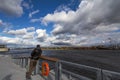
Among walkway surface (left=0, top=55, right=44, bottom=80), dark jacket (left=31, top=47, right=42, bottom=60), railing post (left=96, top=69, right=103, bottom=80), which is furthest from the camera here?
walkway surface (left=0, top=55, right=44, bottom=80)

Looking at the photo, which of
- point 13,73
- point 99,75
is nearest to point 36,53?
point 13,73

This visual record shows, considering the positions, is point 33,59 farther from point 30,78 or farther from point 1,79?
point 1,79

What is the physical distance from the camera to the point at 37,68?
9492mm

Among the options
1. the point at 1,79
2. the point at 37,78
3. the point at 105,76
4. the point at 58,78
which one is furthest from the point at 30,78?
the point at 105,76

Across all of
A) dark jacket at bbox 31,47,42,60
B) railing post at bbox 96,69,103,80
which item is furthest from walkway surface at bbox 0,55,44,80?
railing post at bbox 96,69,103,80

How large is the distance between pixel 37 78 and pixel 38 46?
1668 millimetres

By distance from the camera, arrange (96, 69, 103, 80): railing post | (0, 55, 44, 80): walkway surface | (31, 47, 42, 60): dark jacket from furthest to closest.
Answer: (0, 55, 44, 80): walkway surface < (31, 47, 42, 60): dark jacket < (96, 69, 103, 80): railing post

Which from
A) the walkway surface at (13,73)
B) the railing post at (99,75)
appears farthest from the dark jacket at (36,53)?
the railing post at (99,75)

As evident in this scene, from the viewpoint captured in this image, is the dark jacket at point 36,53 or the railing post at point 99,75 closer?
the railing post at point 99,75

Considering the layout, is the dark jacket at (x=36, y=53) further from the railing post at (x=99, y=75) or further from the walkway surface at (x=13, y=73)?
the railing post at (x=99, y=75)

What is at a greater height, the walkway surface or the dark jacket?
the dark jacket

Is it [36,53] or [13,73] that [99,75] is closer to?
[36,53]

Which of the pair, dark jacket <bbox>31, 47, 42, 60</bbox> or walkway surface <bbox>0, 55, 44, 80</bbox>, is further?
walkway surface <bbox>0, 55, 44, 80</bbox>

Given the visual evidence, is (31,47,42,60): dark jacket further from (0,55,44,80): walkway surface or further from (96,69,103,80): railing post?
(96,69,103,80): railing post
